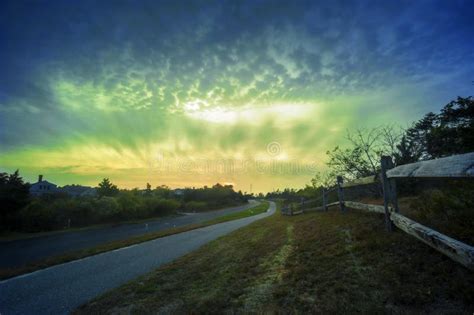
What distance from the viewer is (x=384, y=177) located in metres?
5.78

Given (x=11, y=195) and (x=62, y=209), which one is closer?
(x=11, y=195)

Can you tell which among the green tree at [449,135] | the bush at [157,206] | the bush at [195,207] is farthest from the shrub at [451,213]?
the bush at [195,207]

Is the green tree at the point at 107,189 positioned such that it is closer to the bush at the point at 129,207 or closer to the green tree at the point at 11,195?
the bush at the point at 129,207

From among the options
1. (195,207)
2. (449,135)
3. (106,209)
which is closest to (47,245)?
(106,209)

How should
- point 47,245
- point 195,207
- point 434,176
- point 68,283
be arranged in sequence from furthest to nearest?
1. point 195,207
2. point 47,245
3. point 68,283
4. point 434,176

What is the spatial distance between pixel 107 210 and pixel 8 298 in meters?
37.1

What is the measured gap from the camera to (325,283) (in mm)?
3949

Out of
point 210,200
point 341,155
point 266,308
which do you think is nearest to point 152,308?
point 266,308

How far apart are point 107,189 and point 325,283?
5568 cm

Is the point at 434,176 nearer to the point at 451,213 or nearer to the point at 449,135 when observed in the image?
the point at 451,213

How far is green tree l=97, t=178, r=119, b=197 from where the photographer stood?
51263 mm

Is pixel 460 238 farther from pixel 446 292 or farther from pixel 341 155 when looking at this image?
pixel 341 155

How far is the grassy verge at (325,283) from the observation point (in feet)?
10.0

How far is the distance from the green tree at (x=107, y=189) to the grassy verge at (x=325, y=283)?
51.0 meters
